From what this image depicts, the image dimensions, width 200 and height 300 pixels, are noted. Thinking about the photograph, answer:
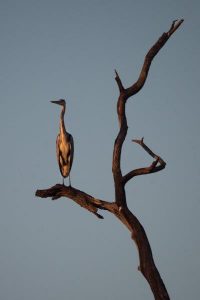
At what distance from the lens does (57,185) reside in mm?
8477

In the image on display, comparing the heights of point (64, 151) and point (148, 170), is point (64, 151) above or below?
above

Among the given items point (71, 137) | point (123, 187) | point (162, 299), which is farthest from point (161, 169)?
point (71, 137)

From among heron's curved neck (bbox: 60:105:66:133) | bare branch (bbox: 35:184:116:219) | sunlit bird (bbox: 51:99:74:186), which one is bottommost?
bare branch (bbox: 35:184:116:219)

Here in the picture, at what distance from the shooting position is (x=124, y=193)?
7797 mm

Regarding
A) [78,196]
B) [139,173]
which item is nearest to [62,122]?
[78,196]

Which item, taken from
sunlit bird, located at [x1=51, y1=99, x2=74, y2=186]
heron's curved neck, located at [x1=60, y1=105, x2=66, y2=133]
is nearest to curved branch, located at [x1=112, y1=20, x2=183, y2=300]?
sunlit bird, located at [x1=51, y1=99, x2=74, y2=186]

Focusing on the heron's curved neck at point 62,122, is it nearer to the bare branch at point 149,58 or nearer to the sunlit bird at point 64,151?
the sunlit bird at point 64,151

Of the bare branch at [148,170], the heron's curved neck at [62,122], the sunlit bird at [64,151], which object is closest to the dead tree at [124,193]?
the bare branch at [148,170]

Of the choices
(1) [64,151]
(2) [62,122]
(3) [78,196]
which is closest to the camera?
(3) [78,196]

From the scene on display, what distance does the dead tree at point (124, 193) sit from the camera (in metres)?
7.39

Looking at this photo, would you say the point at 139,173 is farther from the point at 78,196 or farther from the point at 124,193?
the point at 78,196

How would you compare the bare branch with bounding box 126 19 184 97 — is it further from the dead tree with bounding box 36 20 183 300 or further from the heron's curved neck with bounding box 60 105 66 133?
the heron's curved neck with bounding box 60 105 66 133

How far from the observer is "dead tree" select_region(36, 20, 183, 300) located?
739cm

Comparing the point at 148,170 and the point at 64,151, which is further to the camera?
the point at 64,151
